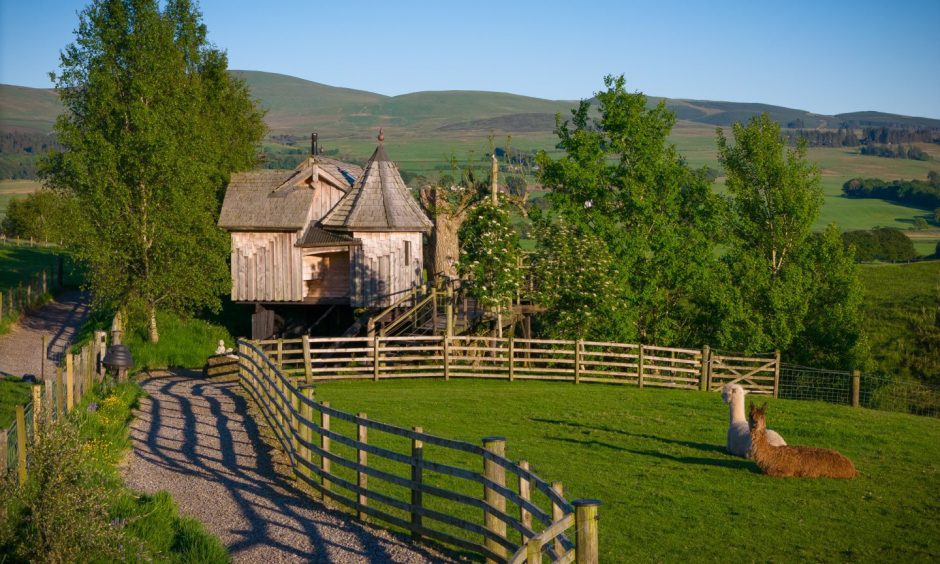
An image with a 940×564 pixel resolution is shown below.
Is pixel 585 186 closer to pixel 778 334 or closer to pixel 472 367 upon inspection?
pixel 778 334

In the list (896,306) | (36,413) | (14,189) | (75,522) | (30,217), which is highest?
(36,413)

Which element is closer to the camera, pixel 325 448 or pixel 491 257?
pixel 325 448

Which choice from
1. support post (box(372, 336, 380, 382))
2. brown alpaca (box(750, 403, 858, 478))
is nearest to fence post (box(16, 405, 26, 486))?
brown alpaca (box(750, 403, 858, 478))

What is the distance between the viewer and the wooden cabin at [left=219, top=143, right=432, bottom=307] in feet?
124

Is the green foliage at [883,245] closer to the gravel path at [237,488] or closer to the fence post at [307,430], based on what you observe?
the gravel path at [237,488]

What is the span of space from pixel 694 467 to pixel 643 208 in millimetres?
23798

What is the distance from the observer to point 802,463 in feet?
52.6

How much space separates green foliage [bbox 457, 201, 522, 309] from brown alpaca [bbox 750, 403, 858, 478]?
55.9 ft

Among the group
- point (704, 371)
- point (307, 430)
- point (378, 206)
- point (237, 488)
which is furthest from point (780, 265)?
point (237, 488)

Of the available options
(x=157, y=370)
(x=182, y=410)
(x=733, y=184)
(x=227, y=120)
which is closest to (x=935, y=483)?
(x=182, y=410)

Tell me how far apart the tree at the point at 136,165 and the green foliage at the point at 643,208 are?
14.7 metres

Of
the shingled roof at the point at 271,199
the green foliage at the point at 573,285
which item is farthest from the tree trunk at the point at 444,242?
the green foliage at the point at 573,285

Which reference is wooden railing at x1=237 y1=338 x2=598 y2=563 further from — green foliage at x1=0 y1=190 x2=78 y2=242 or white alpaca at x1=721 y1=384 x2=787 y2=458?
green foliage at x1=0 y1=190 x2=78 y2=242

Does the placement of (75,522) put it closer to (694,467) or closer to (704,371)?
(694,467)
